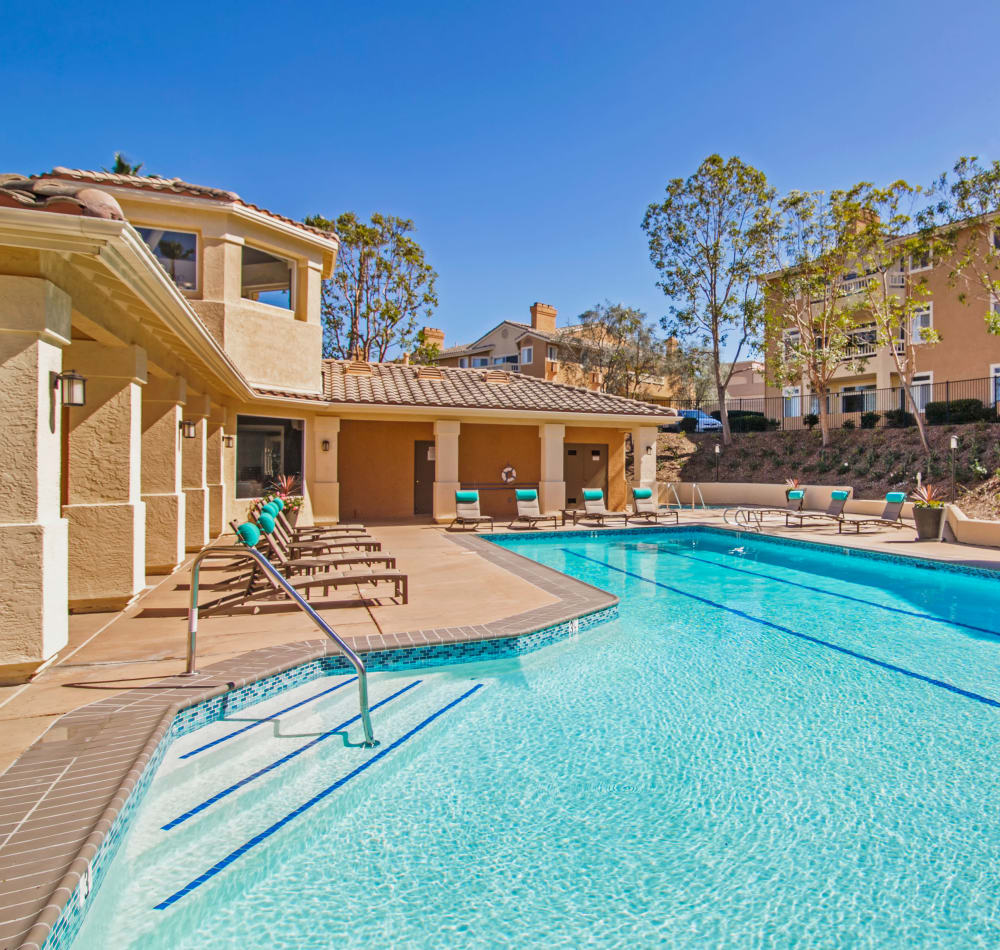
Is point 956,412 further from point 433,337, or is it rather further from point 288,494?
point 433,337

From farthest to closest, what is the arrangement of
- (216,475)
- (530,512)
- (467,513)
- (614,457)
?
(614,457), (530,512), (467,513), (216,475)

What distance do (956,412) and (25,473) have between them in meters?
28.8

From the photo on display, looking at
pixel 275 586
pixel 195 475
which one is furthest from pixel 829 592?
pixel 195 475

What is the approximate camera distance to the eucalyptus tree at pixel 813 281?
26078mm

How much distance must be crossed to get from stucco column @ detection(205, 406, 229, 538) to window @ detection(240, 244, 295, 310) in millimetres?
3076

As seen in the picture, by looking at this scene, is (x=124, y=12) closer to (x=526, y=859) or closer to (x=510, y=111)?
(x=510, y=111)

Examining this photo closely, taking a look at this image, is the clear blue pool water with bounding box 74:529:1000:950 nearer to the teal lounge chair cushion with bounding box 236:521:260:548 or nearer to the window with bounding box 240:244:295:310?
the teal lounge chair cushion with bounding box 236:521:260:548

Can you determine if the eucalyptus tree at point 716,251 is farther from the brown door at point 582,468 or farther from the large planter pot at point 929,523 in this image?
the large planter pot at point 929,523

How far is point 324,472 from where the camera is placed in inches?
662

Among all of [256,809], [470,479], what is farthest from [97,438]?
[470,479]

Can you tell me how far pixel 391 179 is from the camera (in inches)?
1123

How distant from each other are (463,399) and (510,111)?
8.08 m

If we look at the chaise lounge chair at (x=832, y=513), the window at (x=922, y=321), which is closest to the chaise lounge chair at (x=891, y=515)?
the chaise lounge chair at (x=832, y=513)

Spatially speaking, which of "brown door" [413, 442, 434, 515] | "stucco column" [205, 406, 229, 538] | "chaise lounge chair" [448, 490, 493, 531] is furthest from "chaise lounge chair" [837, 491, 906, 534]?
"stucco column" [205, 406, 229, 538]
